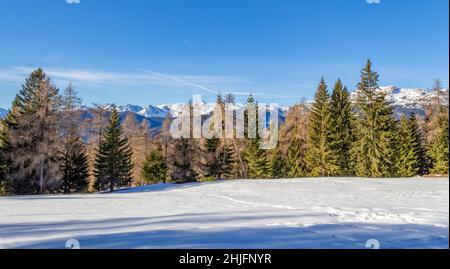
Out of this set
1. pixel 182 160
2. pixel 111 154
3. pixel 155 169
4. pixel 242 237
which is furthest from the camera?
pixel 155 169

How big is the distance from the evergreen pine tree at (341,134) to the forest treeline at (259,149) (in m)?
0.09

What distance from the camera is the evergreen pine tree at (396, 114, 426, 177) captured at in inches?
1179

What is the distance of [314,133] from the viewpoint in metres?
32.3

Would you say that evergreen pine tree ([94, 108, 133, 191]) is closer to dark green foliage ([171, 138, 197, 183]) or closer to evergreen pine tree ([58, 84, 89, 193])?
evergreen pine tree ([58, 84, 89, 193])

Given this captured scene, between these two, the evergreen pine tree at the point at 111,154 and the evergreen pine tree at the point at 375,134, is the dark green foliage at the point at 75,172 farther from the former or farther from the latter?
the evergreen pine tree at the point at 375,134

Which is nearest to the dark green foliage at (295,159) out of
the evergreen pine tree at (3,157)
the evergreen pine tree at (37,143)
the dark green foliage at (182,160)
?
the dark green foliage at (182,160)

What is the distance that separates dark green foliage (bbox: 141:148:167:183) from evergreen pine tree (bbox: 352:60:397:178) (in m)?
18.9

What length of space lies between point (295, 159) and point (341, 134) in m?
5.87

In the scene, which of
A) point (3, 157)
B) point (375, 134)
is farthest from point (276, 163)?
point (3, 157)

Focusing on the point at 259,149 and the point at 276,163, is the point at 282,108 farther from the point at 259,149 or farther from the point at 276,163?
the point at 276,163

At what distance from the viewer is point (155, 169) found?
34906mm
